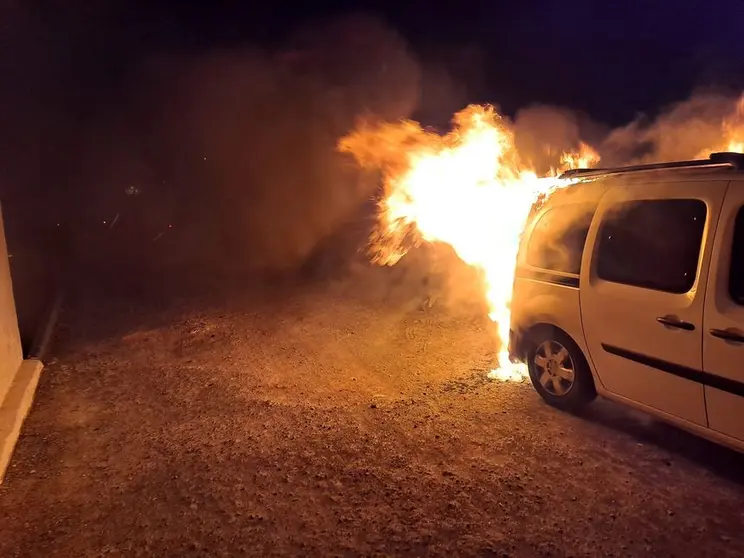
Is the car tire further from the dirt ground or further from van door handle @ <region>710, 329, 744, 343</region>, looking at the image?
van door handle @ <region>710, 329, 744, 343</region>

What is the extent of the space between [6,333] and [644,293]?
5.71 metres

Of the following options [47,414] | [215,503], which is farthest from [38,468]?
[215,503]

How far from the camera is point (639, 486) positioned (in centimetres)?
386

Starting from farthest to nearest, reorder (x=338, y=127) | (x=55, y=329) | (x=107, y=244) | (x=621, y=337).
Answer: (x=107, y=244), (x=338, y=127), (x=55, y=329), (x=621, y=337)

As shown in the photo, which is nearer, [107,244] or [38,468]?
[38,468]

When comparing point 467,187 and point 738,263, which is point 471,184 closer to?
point 467,187

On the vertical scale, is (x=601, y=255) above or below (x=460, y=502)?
above

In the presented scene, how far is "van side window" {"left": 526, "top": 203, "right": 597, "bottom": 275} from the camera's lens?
15.2 feet

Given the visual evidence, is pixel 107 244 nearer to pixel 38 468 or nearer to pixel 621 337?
pixel 38 468

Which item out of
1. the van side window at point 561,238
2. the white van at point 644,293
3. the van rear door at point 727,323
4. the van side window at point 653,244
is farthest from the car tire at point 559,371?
the van rear door at point 727,323

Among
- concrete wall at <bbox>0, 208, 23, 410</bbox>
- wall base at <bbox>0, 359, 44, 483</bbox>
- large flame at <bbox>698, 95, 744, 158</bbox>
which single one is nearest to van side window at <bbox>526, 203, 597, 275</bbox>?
large flame at <bbox>698, 95, 744, 158</bbox>

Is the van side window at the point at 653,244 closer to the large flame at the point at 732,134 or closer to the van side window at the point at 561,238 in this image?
the van side window at the point at 561,238

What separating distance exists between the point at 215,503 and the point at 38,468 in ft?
5.10

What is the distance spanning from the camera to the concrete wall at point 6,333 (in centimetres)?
534
